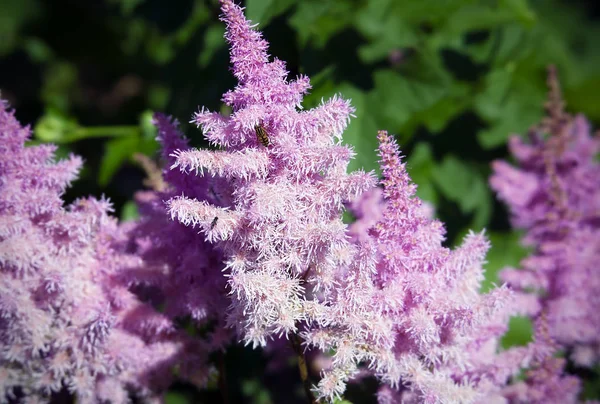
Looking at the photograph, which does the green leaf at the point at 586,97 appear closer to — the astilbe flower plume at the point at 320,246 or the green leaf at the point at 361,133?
the green leaf at the point at 361,133

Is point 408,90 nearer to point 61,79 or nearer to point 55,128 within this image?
point 55,128

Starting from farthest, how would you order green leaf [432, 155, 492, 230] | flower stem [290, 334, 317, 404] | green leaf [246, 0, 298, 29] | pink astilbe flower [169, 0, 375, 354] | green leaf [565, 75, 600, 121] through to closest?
green leaf [565, 75, 600, 121]
green leaf [432, 155, 492, 230]
green leaf [246, 0, 298, 29]
flower stem [290, 334, 317, 404]
pink astilbe flower [169, 0, 375, 354]

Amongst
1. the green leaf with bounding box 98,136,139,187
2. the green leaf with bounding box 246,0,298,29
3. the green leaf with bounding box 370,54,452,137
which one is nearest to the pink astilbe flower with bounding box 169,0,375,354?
the green leaf with bounding box 246,0,298,29

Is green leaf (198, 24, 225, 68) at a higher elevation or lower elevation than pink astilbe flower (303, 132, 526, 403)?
higher

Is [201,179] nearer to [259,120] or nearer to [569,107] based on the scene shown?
[259,120]

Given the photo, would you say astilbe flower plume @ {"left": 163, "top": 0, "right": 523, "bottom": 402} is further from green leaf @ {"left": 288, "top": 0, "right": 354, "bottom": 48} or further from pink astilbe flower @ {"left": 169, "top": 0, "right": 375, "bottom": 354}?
green leaf @ {"left": 288, "top": 0, "right": 354, "bottom": 48}

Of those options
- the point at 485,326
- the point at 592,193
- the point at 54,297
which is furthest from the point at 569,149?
the point at 54,297
